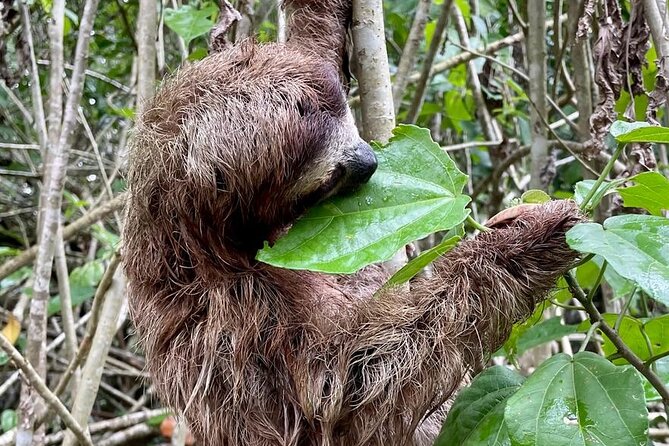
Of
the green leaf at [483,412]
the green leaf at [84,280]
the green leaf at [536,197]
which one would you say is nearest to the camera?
the green leaf at [483,412]

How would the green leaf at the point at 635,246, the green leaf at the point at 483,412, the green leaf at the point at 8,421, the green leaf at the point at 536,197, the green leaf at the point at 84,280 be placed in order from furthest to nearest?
1. the green leaf at the point at 8,421
2. the green leaf at the point at 84,280
3. the green leaf at the point at 536,197
4. the green leaf at the point at 483,412
5. the green leaf at the point at 635,246

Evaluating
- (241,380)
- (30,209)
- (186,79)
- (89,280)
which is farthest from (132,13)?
(241,380)

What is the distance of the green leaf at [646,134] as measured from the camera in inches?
83.5

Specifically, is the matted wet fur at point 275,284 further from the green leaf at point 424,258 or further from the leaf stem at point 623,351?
the green leaf at point 424,258

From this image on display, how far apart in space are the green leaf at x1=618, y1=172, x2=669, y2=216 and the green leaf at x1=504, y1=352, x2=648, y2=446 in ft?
1.89

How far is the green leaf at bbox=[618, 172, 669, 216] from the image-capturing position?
2.25 metres

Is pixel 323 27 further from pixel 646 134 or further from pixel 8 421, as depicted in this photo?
pixel 8 421

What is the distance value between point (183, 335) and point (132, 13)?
7.82 meters

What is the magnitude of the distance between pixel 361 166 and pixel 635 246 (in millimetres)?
1109

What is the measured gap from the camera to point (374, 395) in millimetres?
3029

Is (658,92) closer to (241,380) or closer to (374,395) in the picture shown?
(374,395)

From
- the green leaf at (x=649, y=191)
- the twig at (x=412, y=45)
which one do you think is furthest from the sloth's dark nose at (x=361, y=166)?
the twig at (x=412, y=45)

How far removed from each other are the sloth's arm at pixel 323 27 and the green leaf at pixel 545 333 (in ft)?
6.08

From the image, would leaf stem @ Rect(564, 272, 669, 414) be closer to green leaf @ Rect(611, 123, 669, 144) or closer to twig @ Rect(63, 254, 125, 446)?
green leaf @ Rect(611, 123, 669, 144)
